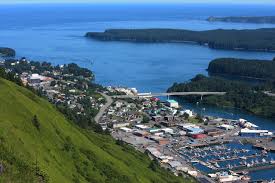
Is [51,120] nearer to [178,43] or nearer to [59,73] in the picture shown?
[59,73]

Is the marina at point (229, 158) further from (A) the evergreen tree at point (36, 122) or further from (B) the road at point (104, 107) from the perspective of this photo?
(A) the evergreen tree at point (36, 122)

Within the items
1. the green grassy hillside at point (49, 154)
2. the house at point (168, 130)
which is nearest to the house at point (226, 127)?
the house at point (168, 130)

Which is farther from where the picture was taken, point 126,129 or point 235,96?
point 235,96

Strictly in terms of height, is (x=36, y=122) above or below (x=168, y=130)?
Result: above

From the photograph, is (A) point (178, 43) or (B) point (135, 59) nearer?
(B) point (135, 59)

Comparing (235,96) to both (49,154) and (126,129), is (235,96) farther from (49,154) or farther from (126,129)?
(49,154)

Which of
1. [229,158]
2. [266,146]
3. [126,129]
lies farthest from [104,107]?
[229,158]

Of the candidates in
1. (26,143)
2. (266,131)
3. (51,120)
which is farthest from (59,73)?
(26,143)
